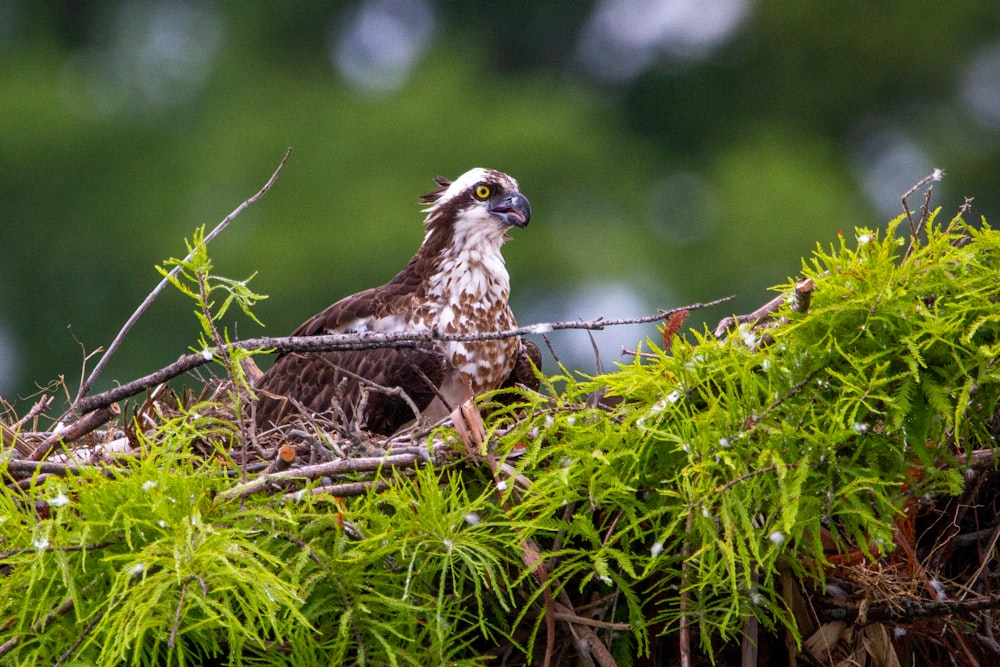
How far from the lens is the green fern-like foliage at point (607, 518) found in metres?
2.28

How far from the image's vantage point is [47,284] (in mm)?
12789

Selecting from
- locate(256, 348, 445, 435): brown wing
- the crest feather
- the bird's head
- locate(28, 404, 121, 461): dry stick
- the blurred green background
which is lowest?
locate(28, 404, 121, 461): dry stick

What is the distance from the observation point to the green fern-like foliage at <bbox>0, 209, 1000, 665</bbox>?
2281mm

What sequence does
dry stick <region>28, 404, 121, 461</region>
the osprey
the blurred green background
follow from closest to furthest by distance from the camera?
dry stick <region>28, 404, 121, 461</region> < the osprey < the blurred green background

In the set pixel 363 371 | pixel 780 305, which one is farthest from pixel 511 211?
pixel 780 305

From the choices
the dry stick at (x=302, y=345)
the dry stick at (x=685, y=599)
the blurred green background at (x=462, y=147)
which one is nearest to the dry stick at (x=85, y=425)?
the dry stick at (x=302, y=345)

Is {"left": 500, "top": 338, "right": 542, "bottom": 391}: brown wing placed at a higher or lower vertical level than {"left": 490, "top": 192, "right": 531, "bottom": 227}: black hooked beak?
lower

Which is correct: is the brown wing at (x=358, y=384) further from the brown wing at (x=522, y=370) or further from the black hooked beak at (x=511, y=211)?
the black hooked beak at (x=511, y=211)

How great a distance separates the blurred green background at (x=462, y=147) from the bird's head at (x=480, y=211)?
6201 millimetres

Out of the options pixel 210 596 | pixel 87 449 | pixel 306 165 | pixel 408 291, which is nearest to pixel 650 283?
pixel 306 165

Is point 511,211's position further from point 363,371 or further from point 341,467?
point 341,467

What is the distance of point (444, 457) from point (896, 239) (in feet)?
3.03

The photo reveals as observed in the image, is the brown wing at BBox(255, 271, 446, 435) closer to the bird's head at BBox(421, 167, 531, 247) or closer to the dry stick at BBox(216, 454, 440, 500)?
the bird's head at BBox(421, 167, 531, 247)

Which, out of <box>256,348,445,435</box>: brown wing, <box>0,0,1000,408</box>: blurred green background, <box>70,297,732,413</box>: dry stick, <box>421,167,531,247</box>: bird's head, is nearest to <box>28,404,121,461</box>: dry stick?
<box>70,297,732,413</box>: dry stick
